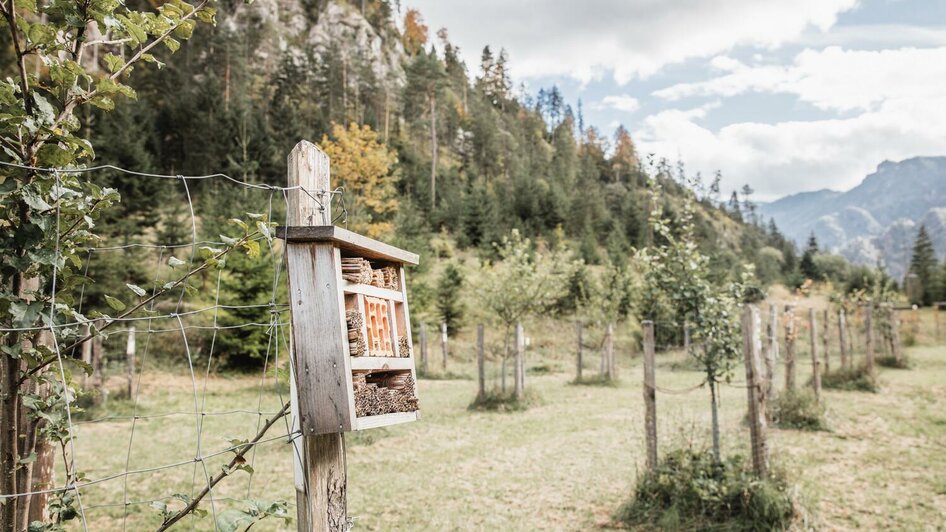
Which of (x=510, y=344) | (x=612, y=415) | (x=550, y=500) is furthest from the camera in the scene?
(x=510, y=344)

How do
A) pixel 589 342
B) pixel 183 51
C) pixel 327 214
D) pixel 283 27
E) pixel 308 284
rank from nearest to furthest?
pixel 308 284 < pixel 327 214 < pixel 589 342 < pixel 183 51 < pixel 283 27

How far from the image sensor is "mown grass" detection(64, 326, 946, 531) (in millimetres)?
5762

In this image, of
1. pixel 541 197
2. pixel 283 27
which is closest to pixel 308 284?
pixel 541 197

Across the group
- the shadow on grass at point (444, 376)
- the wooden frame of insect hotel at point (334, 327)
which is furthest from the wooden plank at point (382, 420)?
the shadow on grass at point (444, 376)

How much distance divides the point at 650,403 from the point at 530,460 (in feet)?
8.40

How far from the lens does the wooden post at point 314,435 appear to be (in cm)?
194

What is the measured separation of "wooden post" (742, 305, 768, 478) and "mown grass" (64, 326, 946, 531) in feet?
0.97

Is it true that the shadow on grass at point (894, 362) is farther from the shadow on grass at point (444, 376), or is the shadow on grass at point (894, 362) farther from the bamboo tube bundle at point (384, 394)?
the bamboo tube bundle at point (384, 394)

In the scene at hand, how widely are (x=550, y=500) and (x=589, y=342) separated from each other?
1831 cm

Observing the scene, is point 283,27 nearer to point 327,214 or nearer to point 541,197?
point 541,197

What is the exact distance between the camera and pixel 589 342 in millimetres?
24031

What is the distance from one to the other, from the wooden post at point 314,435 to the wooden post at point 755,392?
4835 millimetres

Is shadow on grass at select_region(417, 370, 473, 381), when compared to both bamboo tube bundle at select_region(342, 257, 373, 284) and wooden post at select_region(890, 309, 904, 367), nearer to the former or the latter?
wooden post at select_region(890, 309, 904, 367)

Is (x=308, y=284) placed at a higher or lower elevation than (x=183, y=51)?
lower
